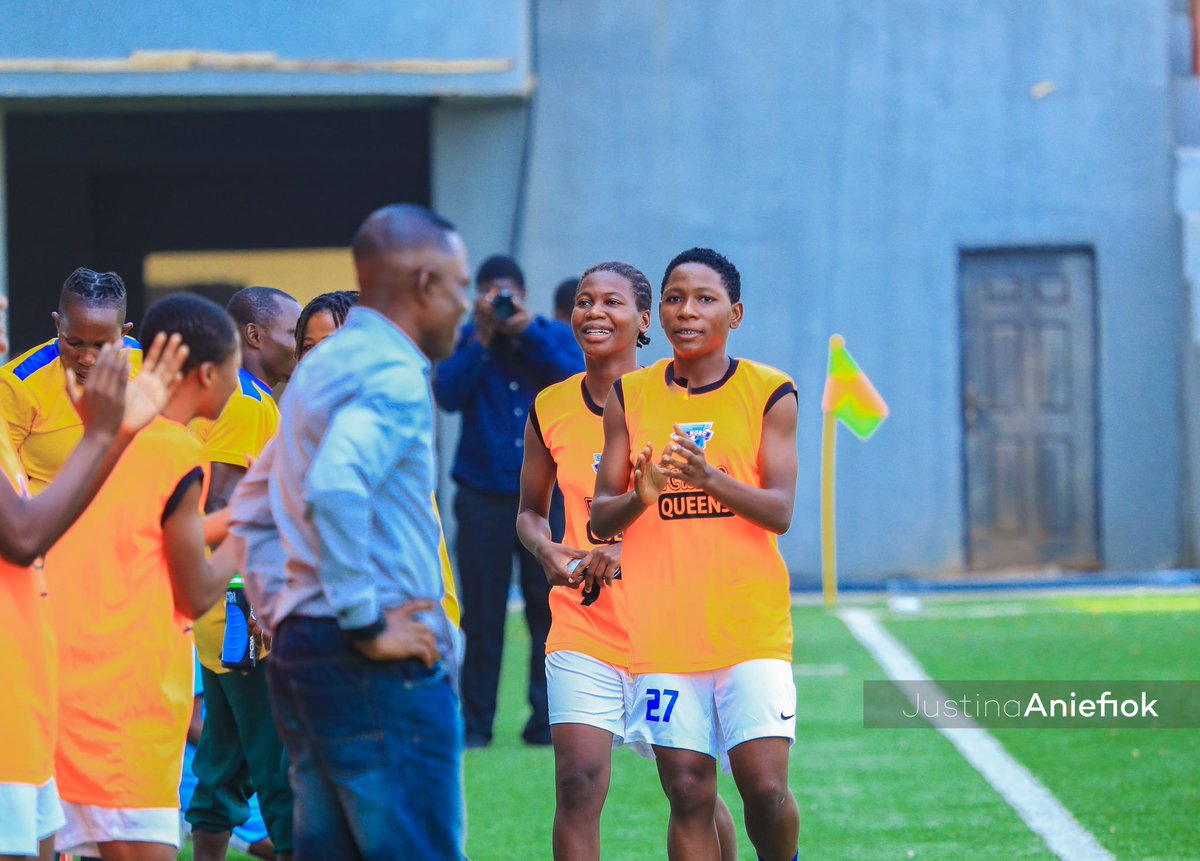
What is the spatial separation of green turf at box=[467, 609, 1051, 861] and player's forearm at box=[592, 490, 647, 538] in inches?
74.6

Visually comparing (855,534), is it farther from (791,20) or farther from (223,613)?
(223,613)

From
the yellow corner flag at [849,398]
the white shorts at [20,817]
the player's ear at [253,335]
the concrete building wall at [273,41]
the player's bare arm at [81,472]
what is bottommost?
the white shorts at [20,817]

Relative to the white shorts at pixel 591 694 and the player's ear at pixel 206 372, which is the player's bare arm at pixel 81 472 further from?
the white shorts at pixel 591 694

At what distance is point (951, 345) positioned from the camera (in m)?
16.8

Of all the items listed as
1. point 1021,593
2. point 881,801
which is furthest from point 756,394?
point 1021,593

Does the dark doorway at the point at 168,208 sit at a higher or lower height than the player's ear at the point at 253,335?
higher

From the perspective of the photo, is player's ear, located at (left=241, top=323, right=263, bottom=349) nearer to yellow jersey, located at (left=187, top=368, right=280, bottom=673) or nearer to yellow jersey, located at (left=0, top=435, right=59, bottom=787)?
yellow jersey, located at (left=187, top=368, right=280, bottom=673)

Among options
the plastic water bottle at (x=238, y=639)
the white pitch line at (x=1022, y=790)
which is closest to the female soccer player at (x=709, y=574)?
the plastic water bottle at (x=238, y=639)

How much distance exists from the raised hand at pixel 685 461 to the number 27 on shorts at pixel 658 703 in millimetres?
679

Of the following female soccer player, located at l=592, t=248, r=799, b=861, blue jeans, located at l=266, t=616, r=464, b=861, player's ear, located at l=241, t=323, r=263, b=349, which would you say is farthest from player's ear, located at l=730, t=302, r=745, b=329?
blue jeans, located at l=266, t=616, r=464, b=861

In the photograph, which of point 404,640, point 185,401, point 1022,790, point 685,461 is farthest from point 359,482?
point 1022,790

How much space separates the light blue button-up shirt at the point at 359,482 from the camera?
346cm

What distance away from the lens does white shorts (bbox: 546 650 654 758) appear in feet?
17.9

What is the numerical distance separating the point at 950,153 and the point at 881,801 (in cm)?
1031
